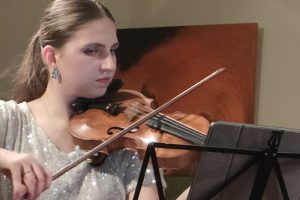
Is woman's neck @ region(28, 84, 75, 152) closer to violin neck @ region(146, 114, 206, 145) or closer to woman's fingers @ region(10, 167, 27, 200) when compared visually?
violin neck @ region(146, 114, 206, 145)

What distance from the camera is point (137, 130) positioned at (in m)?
1.20

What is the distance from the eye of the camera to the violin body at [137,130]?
114cm

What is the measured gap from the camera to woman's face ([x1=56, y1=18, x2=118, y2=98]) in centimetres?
114

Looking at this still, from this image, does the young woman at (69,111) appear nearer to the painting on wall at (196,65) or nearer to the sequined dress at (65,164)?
the sequined dress at (65,164)

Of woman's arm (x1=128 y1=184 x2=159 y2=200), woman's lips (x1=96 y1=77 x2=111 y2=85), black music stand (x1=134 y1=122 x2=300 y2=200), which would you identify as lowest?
woman's arm (x1=128 y1=184 x2=159 y2=200)

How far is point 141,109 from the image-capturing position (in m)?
1.30

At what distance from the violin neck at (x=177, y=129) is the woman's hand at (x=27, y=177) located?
1.44 feet

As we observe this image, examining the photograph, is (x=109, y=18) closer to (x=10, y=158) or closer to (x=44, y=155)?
(x=44, y=155)

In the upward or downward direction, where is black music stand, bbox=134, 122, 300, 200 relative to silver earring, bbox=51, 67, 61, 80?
downward

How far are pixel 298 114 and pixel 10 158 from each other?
1.11 meters

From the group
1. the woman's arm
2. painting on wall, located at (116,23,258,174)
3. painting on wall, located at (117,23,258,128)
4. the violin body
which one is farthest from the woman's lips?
painting on wall, located at (117,23,258,128)

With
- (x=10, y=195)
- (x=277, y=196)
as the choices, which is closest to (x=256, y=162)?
(x=277, y=196)

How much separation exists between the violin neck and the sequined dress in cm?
10

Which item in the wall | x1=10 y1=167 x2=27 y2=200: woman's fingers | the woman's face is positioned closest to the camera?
x1=10 y1=167 x2=27 y2=200: woman's fingers
